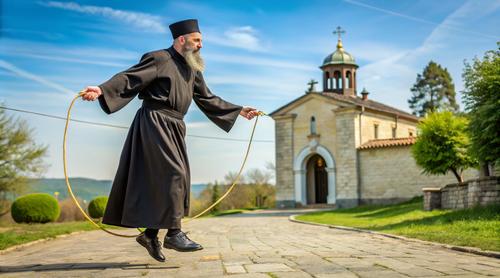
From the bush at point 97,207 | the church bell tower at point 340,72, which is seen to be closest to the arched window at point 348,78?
the church bell tower at point 340,72

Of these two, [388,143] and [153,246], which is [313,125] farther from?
[153,246]

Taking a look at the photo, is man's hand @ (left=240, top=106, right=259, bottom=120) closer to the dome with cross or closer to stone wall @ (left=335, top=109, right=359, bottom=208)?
stone wall @ (left=335, top=109, right=359, bottom=208)

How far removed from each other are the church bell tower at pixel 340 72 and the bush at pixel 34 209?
21.6 meters

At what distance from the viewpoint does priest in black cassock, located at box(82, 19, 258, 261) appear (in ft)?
17.2

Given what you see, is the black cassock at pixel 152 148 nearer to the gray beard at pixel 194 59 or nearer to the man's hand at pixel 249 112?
the gray beard at pixel 194 59

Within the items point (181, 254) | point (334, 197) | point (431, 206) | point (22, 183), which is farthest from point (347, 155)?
point (181, 254)

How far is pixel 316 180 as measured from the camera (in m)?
34.8

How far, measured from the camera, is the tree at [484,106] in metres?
12.4

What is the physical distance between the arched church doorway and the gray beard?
2902 centimetres

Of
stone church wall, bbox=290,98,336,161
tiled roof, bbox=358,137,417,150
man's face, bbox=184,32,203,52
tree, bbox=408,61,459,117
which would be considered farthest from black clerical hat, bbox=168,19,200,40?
tree, bbox=408,61,459,117

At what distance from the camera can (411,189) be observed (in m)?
29.2

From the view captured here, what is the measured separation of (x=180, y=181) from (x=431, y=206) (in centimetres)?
1434

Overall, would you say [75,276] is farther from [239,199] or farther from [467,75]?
[239,199]

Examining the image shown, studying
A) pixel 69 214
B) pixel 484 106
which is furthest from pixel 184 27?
pixel 69 214
